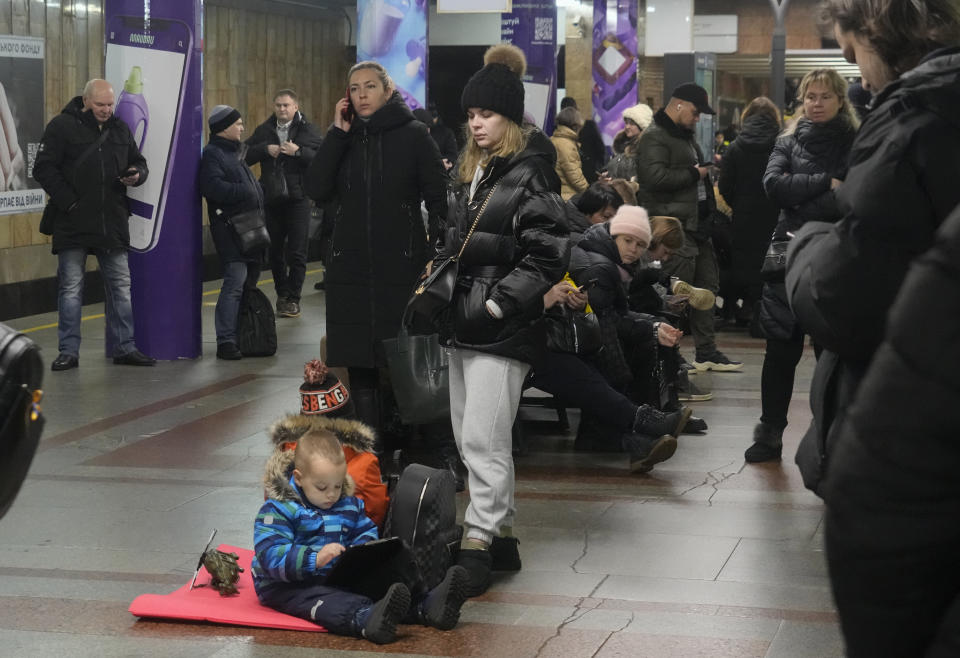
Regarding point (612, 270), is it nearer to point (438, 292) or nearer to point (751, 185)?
point (438, 292)

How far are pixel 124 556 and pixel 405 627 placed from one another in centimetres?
144

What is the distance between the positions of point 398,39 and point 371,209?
5089 millimetres

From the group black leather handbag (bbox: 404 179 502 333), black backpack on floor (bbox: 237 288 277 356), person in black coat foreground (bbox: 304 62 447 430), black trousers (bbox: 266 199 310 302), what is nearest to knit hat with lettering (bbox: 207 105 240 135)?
black backpack on floor (bbox: 237 288 277 356)

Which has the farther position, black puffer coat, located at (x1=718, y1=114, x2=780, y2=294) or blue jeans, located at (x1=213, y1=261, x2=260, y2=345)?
blue jeans, located at (x1=213, y1=261, x2=260, y2=345)

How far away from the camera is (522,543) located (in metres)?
5.97

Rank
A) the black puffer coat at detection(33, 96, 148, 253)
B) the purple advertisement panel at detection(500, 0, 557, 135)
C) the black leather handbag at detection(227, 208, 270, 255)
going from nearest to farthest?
the black puffer coat at detection(33, 96, 148, 253) → the black leather handbag at detection(227, 208, 270, 255) → the purple advertisement panel at detection(500, 0, 557, 135)

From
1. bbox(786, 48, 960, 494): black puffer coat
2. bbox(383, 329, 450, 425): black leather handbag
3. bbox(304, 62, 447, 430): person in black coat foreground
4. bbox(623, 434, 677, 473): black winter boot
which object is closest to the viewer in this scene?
bbox(786, 48, 960, 494): black puffer coat

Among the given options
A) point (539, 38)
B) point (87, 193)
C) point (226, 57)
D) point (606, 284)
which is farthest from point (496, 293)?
point (226, 57)

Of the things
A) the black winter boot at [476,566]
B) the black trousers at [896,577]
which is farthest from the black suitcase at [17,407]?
the black winter boot at [476,566]

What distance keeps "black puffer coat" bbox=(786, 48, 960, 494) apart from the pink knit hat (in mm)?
5131

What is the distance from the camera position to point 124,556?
577cm

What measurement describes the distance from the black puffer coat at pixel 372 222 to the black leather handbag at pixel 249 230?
4.25m

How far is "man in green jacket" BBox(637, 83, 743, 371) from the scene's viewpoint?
1065 cm

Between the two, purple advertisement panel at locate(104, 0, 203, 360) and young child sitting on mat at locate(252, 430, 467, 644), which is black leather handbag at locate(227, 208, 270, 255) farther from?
young child sitting on mat at locate(252, 430, 467, 644)
